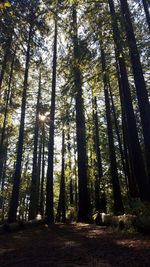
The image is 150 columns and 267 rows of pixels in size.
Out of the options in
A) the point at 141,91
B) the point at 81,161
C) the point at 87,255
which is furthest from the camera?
the point at 81,161

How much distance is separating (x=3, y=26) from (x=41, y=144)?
66.0 feet

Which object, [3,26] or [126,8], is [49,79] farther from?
[3,26]

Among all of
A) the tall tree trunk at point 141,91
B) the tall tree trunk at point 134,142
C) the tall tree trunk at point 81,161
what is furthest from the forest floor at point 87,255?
the tall tree trunk at point 81,161

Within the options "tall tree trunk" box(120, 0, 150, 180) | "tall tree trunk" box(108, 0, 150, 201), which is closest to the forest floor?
"tall tree trunk" box(108, 0, 150, 201)

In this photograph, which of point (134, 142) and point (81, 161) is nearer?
point (134, 142)

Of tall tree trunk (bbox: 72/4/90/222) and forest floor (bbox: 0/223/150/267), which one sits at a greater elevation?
tall tree trunk (bbox: 72/4/90/222)

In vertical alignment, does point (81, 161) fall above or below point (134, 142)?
above

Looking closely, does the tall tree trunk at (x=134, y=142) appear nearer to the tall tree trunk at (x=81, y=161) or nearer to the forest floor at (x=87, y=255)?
the tall tree trunk at (x=81, y=161)

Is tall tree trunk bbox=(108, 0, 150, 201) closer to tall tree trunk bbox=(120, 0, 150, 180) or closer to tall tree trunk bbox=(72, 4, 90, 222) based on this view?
tall tree trunk bbox=(120, 0, 150, 180)

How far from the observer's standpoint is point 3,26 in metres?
7.64

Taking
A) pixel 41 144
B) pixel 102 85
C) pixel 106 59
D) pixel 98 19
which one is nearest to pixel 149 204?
pixel 102 85

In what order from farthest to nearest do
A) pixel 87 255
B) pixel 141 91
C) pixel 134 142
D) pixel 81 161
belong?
pixel 81 161 → pixel 134 142 → pixel 141 91 → pixel 87 255

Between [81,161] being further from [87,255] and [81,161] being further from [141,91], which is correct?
[87,255]

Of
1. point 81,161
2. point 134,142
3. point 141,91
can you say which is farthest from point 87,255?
point 81,161
